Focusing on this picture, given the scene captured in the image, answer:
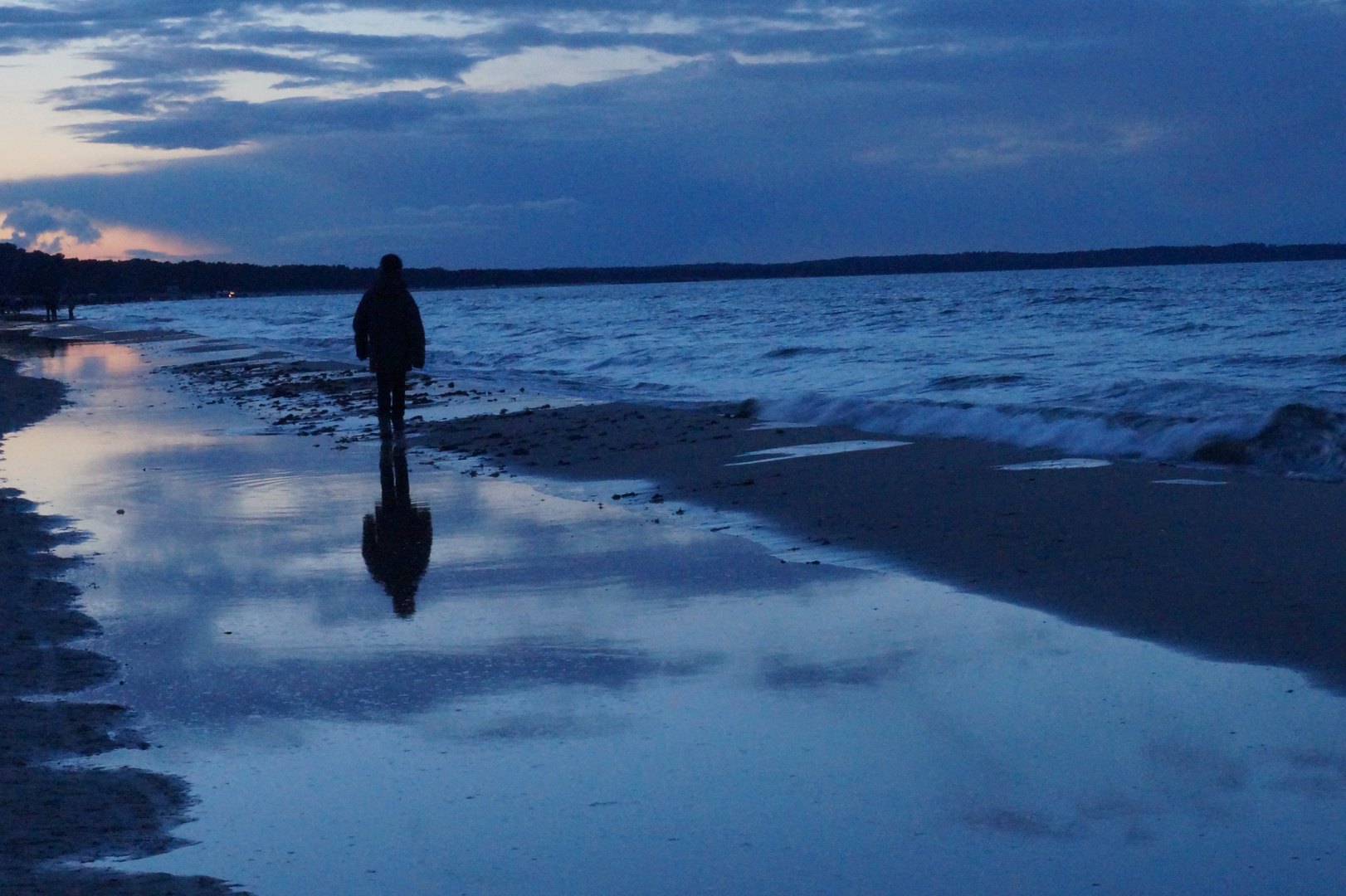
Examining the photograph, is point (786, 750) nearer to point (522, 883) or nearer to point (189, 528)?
point (522, 883)

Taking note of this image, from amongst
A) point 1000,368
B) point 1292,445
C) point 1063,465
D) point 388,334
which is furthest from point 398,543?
point 1000,368

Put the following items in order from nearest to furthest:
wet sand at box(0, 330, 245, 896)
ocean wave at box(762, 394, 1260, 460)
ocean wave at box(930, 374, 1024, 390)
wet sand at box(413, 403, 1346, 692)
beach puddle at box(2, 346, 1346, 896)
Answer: wet sand at box(0, 330, 245, 896), beach puddle at box(2, 346, 1346, 896), wet sand at box(413, 403, 1346, 692), ocean wave at box(762, 394, 1260, 460), ocean wave at box(930, 374, 1024, 390)

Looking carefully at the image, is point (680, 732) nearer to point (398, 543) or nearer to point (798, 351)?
point (398, 543)

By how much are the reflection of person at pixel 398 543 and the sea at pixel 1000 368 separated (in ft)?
19.5

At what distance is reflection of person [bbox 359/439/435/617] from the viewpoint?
6.64 meters

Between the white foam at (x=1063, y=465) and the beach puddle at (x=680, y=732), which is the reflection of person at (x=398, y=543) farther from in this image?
the white foam at (x=1063, y=465)

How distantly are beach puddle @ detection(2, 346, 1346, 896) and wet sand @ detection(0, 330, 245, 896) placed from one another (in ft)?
0.34

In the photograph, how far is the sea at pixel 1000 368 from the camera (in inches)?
471

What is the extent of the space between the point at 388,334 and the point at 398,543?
612 cm

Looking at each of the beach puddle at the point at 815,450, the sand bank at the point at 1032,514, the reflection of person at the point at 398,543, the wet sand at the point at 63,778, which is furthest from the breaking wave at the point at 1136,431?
the wet sand at the point at 63,778

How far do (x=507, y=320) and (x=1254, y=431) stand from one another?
50664 mm

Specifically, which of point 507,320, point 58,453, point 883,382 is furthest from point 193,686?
point 507,320

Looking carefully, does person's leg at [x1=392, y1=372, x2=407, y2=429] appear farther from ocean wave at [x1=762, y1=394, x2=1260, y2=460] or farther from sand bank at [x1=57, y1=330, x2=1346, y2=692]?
ocean wave at [x1=762, y1=394, x2=1260, y2=460]

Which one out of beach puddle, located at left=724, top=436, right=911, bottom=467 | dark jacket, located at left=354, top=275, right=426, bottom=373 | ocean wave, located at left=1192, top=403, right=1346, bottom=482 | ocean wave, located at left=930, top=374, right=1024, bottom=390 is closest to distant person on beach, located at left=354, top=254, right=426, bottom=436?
dark jacket, located at left=354, top=275, right=426, bottom=373
